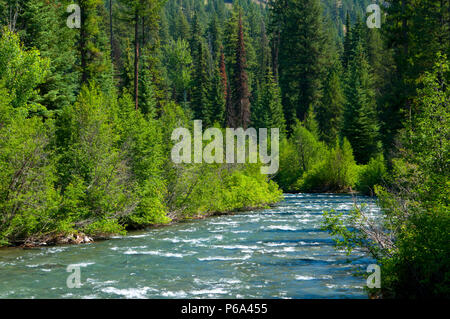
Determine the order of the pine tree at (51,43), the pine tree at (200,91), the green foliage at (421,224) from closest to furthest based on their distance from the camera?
1. the green foliage at (421,224)
2. the pine tree at (51,43)
3. the pine tree at (200,91)

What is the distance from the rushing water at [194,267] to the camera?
13156 millimetres

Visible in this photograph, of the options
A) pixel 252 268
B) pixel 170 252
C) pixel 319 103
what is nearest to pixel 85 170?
pixel 170 252

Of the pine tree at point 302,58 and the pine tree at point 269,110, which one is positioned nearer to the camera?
the pine tree at point 269,110

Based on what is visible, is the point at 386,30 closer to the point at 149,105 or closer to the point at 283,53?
the point at 149,105

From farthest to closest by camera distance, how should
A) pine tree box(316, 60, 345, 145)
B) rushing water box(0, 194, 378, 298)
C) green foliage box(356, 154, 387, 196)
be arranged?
pine tree box(316, 60, 345, 145) < green foliage box(356, 154, 387, 196) < rushing water box(0, 194, 378, 298)

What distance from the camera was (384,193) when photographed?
42.3ft

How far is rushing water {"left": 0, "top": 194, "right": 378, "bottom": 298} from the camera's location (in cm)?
1316
